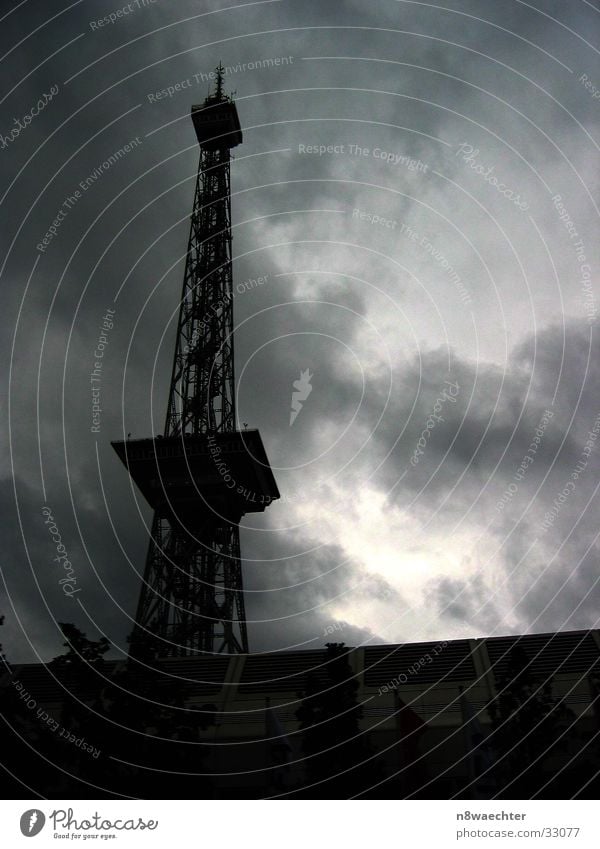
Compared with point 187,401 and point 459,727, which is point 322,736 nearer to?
point 459,727

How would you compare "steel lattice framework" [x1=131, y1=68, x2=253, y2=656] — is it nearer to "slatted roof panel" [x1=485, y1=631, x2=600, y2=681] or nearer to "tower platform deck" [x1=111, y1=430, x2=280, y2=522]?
"tower platform deck" [x1=111, y1=430, x2=280, y2=522]

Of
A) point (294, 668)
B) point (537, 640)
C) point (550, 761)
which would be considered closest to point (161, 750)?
point (550, 761)

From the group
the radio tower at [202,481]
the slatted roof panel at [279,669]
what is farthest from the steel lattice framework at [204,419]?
the slatted roof panel at [279,669]

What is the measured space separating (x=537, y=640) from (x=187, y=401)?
48.5 meters

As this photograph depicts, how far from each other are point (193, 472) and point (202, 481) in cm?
124

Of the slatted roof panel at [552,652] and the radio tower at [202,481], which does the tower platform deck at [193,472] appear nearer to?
the radio tower at [202,481]

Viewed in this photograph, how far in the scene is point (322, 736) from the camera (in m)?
23.1

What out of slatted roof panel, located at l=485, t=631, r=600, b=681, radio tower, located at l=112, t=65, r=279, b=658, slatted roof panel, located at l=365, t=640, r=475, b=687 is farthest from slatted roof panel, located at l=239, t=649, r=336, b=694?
radio tower, located at l=112, t=65, r=279, b=658

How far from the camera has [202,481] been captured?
230 ft

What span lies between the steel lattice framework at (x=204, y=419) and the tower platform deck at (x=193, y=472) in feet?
2.51

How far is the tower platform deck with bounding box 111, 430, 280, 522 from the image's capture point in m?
68.4

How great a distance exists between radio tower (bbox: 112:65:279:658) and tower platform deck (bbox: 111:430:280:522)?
0.10 meters

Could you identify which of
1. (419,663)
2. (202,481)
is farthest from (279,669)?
(202,481)

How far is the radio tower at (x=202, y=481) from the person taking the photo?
6588 cm
